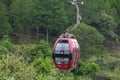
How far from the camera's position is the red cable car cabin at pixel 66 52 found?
15.4 m

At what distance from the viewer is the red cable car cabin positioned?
1539 centimetres

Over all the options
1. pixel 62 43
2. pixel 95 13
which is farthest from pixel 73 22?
pixel 62 43

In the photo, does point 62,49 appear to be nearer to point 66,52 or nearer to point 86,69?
point 66,52

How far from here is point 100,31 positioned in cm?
4266

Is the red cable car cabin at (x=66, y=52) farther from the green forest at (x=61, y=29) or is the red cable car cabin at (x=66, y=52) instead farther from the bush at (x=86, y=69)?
the green forest at (x=61, y=29)

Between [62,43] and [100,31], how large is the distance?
27.4 metres

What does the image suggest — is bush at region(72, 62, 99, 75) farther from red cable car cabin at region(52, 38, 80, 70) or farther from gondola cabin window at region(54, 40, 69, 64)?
gondola cabin window at region(54, 40, 69, 64)

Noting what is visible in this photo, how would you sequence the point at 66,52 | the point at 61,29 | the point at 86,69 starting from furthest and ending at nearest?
the point at 61,29
the point at 86,69
the point at 66,52

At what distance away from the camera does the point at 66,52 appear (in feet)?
51.4

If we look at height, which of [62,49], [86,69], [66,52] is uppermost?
[62,49]

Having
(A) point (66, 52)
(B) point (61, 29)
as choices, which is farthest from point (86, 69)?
(A) point (66, 52)

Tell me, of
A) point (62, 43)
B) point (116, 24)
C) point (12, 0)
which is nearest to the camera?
point (62, 43)

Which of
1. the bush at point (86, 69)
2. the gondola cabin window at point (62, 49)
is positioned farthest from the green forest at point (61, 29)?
the gondola cabin window at point (62, 49)

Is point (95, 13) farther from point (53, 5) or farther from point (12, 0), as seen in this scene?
point (12, 0)
